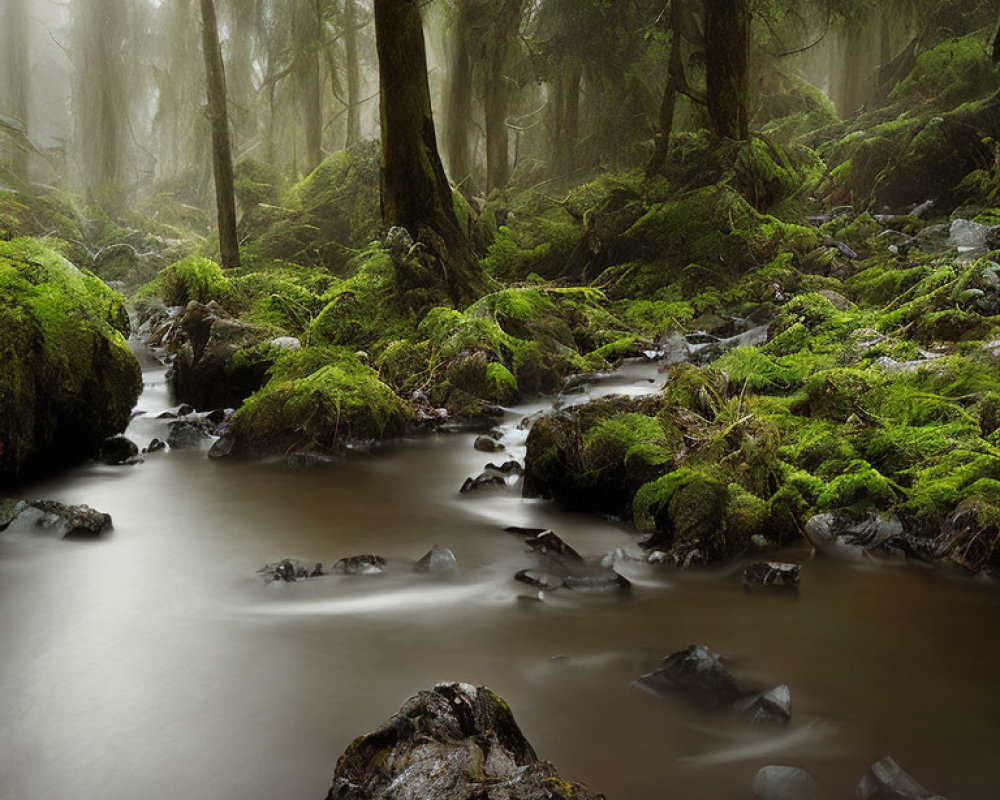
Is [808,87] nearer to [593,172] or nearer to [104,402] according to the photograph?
[593,172]

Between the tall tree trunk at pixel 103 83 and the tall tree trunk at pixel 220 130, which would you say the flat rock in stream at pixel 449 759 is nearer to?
the tall tree trunk at pixel 220 130

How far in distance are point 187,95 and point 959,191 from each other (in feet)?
73.3

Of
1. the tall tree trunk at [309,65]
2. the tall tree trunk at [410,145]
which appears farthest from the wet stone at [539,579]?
the tall tree trunk at [309,65]

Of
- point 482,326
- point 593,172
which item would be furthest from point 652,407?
point 593,172

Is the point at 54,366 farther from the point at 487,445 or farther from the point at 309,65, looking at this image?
the point at 309,65

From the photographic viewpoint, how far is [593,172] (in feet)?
57.6

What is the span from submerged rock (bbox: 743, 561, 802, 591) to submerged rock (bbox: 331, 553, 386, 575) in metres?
1.72

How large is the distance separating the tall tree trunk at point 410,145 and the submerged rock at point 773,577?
6015 millimetres

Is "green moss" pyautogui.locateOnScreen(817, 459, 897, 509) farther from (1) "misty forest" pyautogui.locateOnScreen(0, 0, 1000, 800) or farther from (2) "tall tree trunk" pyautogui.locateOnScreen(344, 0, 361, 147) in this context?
(2) "tall tree trunk" pyautogui.locateOnScreen(344, 0, 361, 147)

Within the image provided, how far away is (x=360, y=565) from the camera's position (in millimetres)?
3639

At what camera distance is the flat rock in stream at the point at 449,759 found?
5.49 feet

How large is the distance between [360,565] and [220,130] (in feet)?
31.7

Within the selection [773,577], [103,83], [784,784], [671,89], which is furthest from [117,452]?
[103,83]

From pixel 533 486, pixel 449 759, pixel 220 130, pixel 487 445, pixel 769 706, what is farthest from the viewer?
pixel 220 130
